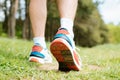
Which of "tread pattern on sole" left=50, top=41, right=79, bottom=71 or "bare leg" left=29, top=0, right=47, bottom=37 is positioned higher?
"bare leg" left=29, top=0, right=47, bottom=37

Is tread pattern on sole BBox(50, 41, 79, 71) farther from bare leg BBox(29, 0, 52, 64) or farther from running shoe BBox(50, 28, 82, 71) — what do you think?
bare leg BBox(29, 0, 52, 64)

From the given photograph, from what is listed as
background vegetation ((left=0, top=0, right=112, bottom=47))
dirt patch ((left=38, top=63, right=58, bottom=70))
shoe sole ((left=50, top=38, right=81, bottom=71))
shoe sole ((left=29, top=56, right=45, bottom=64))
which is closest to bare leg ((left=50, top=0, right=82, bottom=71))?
shoe sole ((left=50, top=38, right=81, bottom=71))

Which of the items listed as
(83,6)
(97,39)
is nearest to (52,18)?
(83,6)

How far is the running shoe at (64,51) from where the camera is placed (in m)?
2.69

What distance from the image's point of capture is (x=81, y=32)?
3400 centimetres

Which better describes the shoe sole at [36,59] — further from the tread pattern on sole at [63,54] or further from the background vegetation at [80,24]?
the background vegetation at [80,24]

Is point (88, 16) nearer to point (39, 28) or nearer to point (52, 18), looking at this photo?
point (52, 18)

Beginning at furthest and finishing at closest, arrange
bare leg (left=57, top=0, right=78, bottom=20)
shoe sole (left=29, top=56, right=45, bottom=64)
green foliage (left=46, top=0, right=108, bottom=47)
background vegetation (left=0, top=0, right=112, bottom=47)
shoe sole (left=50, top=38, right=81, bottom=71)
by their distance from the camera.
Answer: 1. green foliage (left=46, top=0, right=108, bottom=47)
2. background vegetation (left=0, top=0, right=112, bottom=47)
3. shoe sole (left=29, top=56, right=45, bottom=64)
4. bare leg (left=57, top=0, right=78, bottom=20)
5. shoe sole (left=50, top=38, right=81, bottom=71)

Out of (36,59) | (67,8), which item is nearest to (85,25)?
(36,59)

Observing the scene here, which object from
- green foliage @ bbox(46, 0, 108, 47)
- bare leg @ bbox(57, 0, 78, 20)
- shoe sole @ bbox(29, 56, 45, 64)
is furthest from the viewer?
green foliage @ bbox(46, 0, 108, 47)

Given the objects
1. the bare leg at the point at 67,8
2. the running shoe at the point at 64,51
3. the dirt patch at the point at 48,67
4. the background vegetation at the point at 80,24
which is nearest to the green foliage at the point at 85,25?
the background vegetation at the point at 80,24

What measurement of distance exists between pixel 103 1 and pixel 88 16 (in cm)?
396

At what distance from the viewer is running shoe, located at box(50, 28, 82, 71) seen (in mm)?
2687

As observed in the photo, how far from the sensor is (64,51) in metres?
2.70
